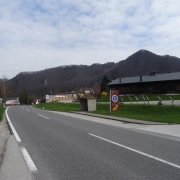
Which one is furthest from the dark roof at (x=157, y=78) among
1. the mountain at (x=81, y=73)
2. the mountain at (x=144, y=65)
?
the mountain at (x=81, y=73)

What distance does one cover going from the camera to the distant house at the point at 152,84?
47.6 m

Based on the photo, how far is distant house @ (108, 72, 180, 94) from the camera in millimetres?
47625

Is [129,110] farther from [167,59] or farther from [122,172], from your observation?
[167,59]

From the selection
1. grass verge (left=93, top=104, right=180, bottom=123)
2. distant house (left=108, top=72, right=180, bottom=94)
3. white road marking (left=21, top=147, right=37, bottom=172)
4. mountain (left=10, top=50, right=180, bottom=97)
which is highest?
mountain (left=10, top=50, right=180, bottom=97)

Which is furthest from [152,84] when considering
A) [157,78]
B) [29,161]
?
[29,161]

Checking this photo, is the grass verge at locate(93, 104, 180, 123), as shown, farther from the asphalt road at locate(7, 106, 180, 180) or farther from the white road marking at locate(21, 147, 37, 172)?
the white road marking at locate(21, 147, 37, 172)

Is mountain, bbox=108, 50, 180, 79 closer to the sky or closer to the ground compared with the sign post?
closer to the sky

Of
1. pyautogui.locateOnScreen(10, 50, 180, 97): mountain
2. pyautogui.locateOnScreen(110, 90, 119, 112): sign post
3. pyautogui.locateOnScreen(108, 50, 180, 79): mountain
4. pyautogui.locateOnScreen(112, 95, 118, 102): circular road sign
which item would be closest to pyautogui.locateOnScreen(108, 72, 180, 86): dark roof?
pyautogui.locateOnScreen(110, 90, 119, 112): sign post

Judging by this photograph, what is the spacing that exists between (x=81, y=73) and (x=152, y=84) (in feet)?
291

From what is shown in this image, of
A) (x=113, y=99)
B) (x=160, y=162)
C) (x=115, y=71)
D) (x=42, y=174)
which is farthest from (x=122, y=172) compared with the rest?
(x=115, y=71)

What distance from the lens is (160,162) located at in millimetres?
6465

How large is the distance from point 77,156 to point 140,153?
6.44ft

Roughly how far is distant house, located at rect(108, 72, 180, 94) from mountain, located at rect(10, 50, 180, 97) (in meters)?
44.6

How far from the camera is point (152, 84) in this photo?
51281 mm
